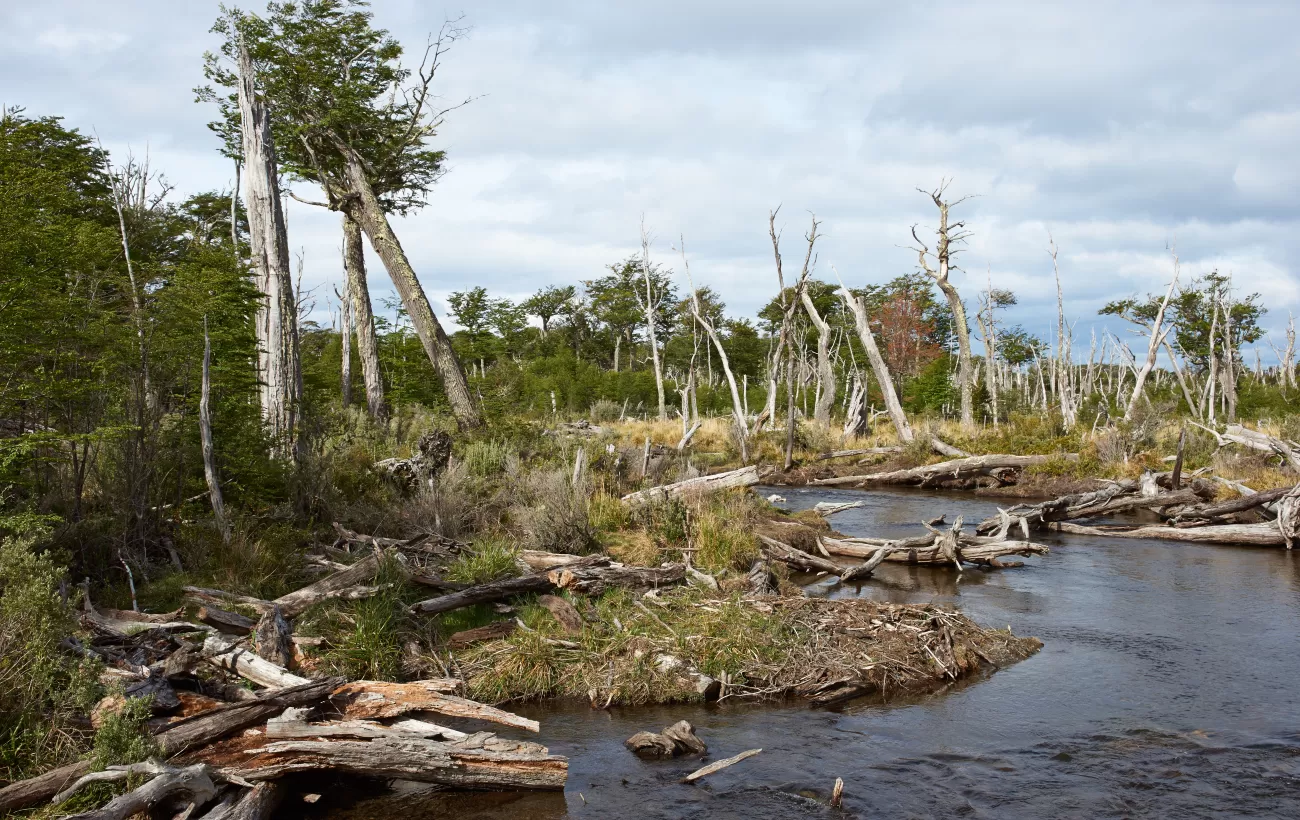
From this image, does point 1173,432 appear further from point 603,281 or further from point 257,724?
point 603,281

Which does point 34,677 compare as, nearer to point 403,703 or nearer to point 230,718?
point 230,718

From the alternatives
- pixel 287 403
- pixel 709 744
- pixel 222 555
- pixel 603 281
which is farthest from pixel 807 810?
pixel 603 281

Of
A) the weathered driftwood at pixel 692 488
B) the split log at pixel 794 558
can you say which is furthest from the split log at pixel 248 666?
the split log at pixel 794 558

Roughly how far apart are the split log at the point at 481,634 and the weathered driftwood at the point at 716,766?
257 cm

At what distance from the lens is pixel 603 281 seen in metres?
55.8

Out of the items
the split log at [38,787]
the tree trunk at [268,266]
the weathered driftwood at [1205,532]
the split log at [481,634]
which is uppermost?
the tree trunk at [268,266]

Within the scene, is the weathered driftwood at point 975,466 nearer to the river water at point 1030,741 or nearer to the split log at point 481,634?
the river water at point 1030,741

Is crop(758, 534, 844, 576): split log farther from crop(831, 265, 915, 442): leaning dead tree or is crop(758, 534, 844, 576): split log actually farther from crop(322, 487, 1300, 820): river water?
crop(831, 265, 915, 442): leaning dead tree

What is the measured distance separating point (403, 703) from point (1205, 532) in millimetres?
13546

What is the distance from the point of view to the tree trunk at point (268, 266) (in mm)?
10938

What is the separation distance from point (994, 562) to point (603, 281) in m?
45.8

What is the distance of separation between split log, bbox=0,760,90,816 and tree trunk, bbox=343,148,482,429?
1213 centimetres

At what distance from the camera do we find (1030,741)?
6.06 metres

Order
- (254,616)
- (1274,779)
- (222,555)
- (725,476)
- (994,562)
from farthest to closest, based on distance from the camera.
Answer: (725,476) → (994,562) → (222,555) → (254,616) → (1274,779)
